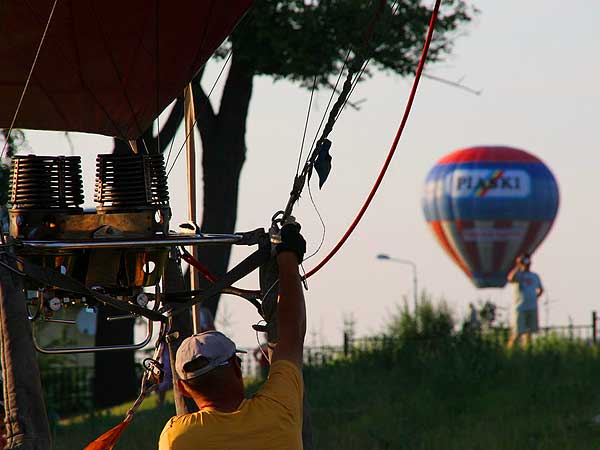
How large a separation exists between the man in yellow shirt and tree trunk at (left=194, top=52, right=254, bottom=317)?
14.9 m

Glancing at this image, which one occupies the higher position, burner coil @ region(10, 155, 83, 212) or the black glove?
burner coil @ region(10, 155, 83, 212)

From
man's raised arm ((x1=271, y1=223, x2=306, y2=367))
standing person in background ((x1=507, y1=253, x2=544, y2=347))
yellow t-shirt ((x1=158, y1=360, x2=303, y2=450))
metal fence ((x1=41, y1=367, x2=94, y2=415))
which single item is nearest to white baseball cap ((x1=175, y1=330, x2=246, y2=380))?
yellow t-shirt ((x1=158, y1=360, x2=303, y2=450))

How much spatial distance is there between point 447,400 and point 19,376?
9958 mm

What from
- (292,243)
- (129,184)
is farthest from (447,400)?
(292,243)

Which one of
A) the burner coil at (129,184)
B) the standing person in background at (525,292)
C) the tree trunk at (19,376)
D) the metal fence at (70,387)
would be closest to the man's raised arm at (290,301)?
the burner coil at (129,184)

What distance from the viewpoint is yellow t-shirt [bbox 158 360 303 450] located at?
4.45 meters

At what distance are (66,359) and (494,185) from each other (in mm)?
25428

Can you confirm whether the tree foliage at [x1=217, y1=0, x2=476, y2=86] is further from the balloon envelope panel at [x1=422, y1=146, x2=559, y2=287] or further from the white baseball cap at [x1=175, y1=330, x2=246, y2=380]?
the balloon envelope panel at [x1=422, y1=146, x2=559, y2=287]

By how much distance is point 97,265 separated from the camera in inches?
242

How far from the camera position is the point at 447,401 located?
15.1 m

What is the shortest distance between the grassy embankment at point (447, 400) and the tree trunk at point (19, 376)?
716 centimetres

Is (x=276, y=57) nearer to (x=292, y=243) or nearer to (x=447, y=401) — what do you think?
(x=447, y=401)

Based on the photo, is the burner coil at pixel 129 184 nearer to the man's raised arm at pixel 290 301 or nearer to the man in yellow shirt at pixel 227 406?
the man's raised arm at pixel 290 301

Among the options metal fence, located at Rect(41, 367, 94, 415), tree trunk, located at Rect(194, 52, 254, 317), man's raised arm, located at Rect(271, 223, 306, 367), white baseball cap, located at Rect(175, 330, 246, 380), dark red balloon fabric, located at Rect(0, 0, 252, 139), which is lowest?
metal fence, located at Rect(41, 367, 94, 415)
